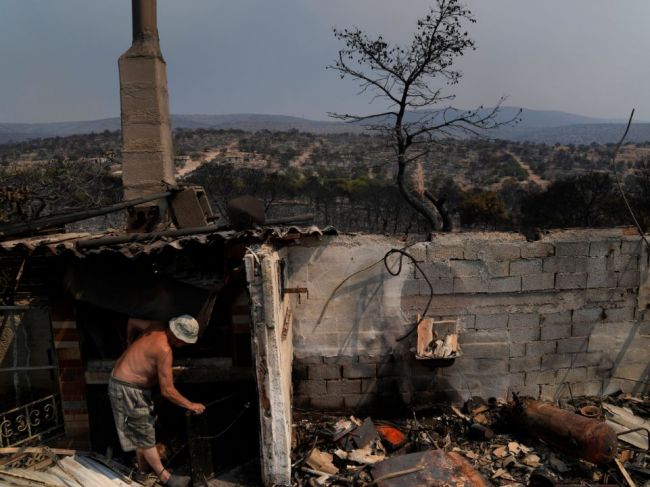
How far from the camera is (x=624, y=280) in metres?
6.15

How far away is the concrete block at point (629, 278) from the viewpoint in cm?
614

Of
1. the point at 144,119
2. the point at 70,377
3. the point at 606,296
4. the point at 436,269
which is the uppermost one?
the point at 144,119

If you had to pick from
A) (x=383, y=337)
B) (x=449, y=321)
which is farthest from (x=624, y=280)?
(x=383, y=337)

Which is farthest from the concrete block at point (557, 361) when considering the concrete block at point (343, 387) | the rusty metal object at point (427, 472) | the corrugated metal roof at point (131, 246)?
the corrugated metal roof at point (131, 246)

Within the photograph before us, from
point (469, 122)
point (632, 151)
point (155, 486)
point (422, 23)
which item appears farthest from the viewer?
point (632, 151)

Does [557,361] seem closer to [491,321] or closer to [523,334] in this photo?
[523,334]

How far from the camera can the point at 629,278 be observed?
6.15 m

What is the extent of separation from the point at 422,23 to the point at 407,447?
439 inches

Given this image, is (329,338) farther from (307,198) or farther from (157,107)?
(307,198)

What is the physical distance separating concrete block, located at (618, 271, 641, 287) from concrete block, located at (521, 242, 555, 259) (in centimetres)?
100

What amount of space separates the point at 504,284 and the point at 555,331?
96cm

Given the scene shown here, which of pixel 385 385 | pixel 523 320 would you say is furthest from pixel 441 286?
pixel 385 385

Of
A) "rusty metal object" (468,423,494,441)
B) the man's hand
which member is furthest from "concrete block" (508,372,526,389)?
the man's hand

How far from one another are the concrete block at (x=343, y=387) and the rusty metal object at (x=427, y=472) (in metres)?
1.45
